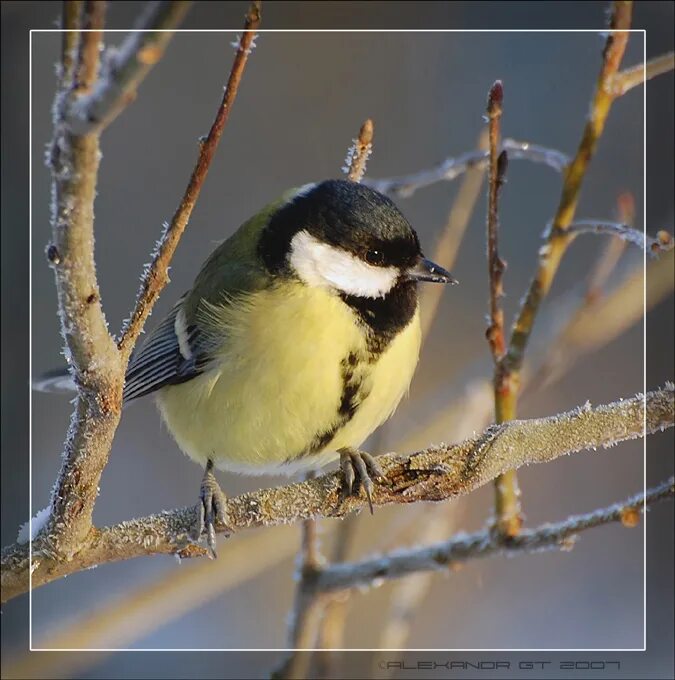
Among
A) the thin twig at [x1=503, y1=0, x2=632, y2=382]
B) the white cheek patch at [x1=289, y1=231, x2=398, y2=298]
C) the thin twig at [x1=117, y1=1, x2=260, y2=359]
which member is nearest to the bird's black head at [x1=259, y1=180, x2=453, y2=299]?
the white cheek patch at [x1=289, y1=231, x2=398, y2=298]

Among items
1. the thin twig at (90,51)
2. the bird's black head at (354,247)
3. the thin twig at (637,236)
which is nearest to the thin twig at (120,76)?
the thin twig at (90,51)

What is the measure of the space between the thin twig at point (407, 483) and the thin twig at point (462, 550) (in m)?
0.11

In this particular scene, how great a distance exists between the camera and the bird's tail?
1100 mm

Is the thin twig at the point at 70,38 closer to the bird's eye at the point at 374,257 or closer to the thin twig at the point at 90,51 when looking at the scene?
the thin twig at the point at 90,51

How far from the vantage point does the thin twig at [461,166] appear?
100 cm

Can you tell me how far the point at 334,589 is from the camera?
1.05m

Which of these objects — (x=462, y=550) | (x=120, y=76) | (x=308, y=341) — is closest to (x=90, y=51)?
(x=120, y=76)

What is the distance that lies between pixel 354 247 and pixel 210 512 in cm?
36

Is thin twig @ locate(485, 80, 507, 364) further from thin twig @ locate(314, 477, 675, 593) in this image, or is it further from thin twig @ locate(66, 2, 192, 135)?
thin twig @ locate(66, 2, 192, 135)

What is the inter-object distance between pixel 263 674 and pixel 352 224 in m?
0.71

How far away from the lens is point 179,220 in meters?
0.70

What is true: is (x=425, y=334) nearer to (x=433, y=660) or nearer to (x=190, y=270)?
(x=190, y=270)

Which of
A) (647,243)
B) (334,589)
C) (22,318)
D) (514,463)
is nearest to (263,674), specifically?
(334,589)

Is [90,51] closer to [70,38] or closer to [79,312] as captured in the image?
[70,38]
